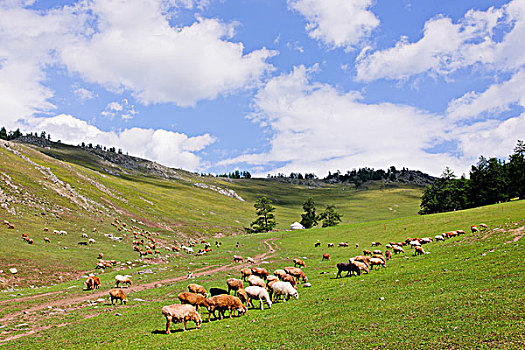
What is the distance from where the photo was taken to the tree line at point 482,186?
96938mm

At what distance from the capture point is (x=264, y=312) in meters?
20.3

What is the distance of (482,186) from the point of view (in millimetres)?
106938

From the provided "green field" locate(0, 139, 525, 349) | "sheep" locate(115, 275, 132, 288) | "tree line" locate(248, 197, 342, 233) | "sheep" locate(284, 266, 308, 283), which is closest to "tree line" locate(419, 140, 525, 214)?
"tree line" locate(248, 197, 342, 233)

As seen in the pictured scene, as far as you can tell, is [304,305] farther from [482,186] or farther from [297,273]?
[482,186]

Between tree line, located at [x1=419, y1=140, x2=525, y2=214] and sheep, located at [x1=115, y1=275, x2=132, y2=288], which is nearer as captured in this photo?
sheep, located at [x1=115, y1=275, x2=132, y2=288]

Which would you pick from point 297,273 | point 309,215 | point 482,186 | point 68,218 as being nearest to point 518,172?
point 482,186

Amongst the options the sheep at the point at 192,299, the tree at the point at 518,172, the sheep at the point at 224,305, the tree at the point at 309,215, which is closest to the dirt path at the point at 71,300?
the sheep at the point at 192,299

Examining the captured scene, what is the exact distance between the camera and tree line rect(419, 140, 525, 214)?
96.9 meters

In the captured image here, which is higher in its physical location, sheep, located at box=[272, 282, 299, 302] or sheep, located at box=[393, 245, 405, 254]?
sheep, located at box=[272, 282, 299, 302]

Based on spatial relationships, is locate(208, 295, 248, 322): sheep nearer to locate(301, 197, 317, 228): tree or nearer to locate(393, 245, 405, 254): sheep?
locate(393, 245, 405, 254): sheep

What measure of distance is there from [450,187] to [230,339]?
13086cm

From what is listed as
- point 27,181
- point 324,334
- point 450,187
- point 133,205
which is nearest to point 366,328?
point 324,334

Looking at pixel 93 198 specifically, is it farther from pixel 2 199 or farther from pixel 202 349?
pixel 202 349

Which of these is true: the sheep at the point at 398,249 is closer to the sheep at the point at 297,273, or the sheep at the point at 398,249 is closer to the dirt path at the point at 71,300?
the sheep at the point at 297,273
